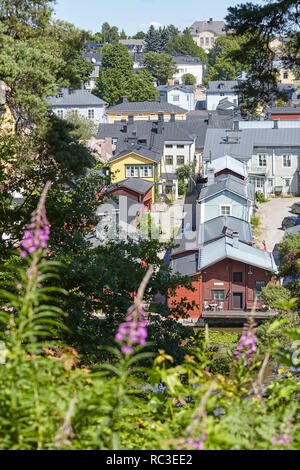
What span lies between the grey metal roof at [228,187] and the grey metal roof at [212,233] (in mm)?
2661

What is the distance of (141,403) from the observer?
3283 millimetres

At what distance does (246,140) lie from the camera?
132 ft

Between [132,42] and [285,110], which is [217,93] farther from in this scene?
[132,42]

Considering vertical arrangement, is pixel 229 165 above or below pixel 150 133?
below

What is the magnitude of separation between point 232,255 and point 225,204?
25.5 ft

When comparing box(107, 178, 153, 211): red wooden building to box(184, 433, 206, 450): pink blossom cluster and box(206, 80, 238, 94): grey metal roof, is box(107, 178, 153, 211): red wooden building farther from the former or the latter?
box(206, 80, 238, 94): grey metal roof

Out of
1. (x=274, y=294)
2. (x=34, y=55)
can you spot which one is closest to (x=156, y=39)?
(x=274, y=294)

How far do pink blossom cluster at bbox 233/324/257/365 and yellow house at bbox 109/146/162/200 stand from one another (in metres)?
34.9

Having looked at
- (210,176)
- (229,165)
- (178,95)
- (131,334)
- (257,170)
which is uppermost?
(178,95)

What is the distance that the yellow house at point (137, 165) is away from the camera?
3788 cm

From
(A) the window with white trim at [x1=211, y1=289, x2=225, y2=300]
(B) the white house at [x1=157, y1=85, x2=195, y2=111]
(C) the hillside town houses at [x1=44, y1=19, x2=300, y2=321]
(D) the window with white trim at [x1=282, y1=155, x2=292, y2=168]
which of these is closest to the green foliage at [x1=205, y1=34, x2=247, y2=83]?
(B) the white house at [x1=157, y1=85, x2=195, y2=111]

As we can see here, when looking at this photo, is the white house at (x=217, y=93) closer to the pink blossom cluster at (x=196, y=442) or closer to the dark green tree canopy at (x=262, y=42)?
the dark green tree canopy at (x=262, y=42)

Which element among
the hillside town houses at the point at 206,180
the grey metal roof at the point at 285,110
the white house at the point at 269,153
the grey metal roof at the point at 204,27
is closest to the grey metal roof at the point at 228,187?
the hillside town houses at the point at 206,180

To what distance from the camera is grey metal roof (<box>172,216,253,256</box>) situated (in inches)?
995
